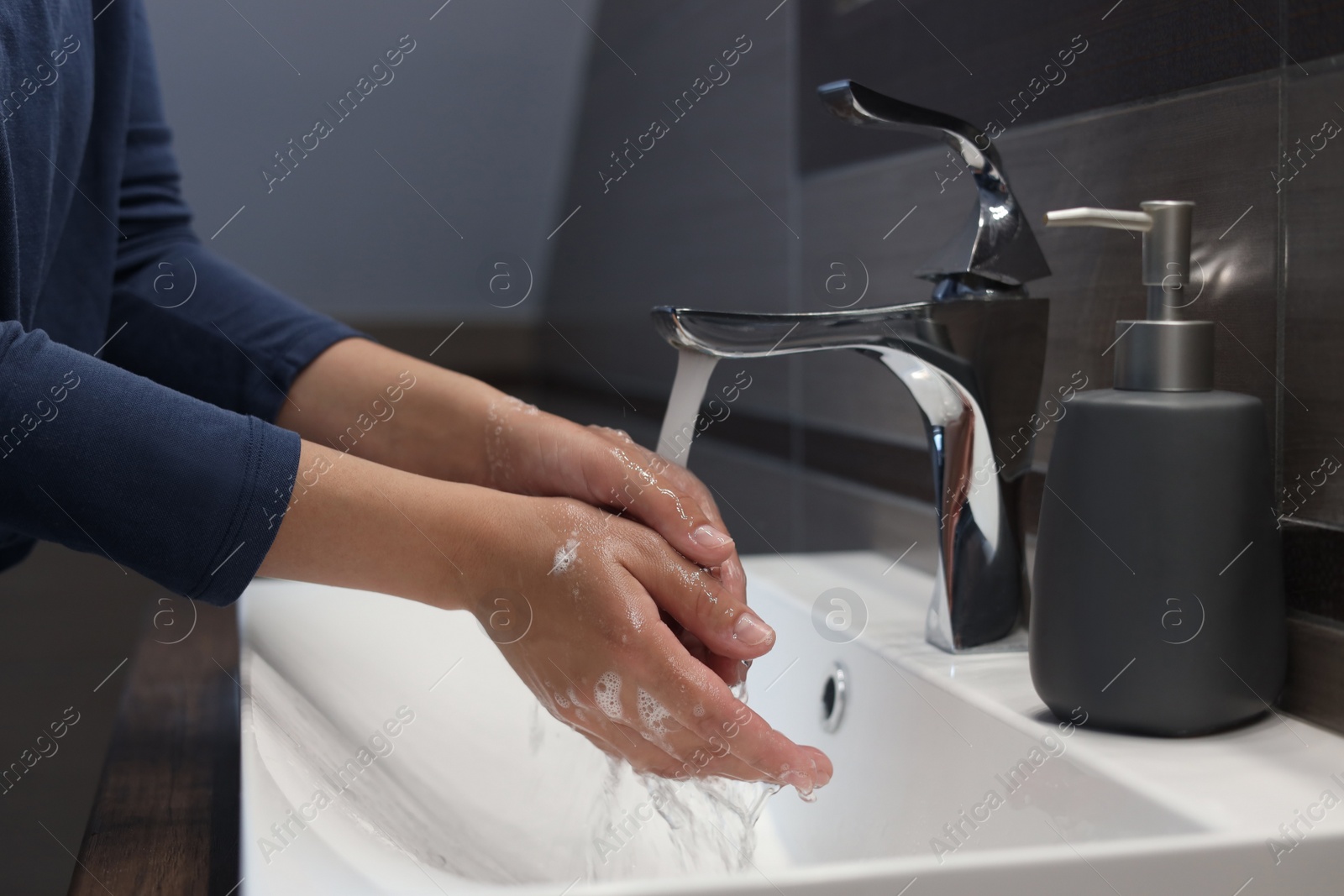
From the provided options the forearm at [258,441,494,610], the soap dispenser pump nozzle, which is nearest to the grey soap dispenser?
the soap dispenser pump nozzle

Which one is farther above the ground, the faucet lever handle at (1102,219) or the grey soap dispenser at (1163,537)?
the faucet lever handle at (1102,219)

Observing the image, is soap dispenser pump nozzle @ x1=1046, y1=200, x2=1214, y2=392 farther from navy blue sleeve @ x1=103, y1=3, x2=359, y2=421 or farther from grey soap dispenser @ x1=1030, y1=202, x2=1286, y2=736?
navy blue sleeve @ x1=103, y1=3, x2=359, y2=421

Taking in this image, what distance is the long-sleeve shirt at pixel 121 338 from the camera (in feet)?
1.32

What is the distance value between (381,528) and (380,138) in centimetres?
116

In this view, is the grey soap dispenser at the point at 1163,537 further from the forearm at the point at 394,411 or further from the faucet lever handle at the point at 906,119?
the forearm at the point at 394,411

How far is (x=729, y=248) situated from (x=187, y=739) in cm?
66

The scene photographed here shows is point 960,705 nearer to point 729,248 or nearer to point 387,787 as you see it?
point 387,787

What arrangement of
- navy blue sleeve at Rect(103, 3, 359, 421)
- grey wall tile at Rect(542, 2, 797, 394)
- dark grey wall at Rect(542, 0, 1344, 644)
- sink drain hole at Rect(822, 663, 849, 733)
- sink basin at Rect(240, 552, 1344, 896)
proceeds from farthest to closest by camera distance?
grey wall tile at Rect(542, 2, 797, 394), navy blue sleeve at Rect(103, 3, 359, 421), sink drain hole at Rect(822, 663, 849, 733), dark grey wall at Rect(542, 0, 1344, 644), sink basin at Rect(240, 552, 1344, 896)

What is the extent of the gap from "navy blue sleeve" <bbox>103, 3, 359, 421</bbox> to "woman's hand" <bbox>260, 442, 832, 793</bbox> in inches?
11.7

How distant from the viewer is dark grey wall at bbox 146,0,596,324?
134cm

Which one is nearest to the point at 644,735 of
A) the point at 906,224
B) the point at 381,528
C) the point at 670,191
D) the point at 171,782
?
the point at 381,528

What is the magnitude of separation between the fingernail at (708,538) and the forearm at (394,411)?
0.21 m

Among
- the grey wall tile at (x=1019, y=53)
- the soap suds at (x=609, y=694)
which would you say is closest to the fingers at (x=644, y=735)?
the soap suds at (x=609, y=694)

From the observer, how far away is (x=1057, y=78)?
0.59 metres
